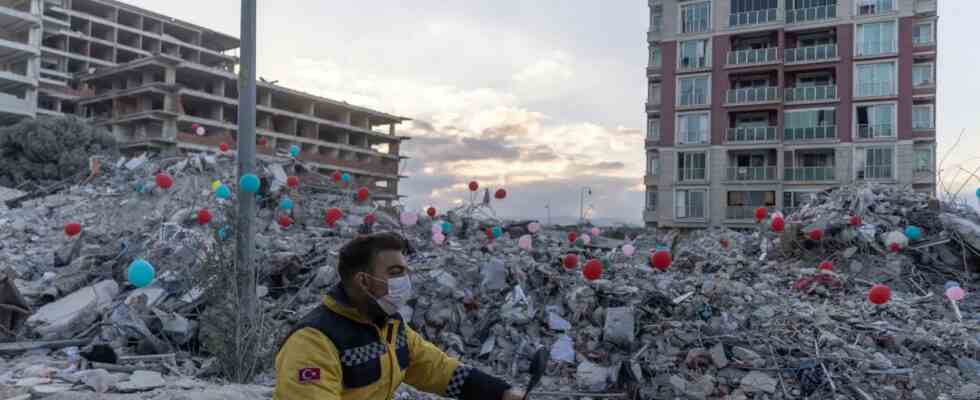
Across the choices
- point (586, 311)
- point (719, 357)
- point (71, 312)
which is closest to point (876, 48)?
point (586, 311)

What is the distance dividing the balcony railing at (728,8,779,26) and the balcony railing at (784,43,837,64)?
6.78ft

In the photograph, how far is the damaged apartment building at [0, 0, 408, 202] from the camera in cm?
4578

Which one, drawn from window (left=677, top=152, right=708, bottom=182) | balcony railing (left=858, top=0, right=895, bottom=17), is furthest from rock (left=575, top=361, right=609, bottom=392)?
balcony railing (left=858, top=0, right=895, bottom=17)

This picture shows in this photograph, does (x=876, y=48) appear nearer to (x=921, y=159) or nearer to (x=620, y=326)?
(x=921, y=159)

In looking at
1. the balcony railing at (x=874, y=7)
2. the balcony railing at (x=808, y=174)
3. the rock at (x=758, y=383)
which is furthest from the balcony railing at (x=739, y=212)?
the rock at (x=758, y=383)

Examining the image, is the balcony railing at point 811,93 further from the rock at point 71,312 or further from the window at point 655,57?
the rock at point 71,312

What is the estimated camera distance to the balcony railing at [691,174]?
37.1 m

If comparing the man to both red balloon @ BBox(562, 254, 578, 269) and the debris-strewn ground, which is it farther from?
red balloon @ BBox(562, 254, 578, 269)

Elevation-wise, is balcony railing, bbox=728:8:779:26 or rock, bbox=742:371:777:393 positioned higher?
balcony railing, bbox=728:8:779:26

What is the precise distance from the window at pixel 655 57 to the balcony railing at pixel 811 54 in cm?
691

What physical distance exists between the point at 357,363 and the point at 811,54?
128ft

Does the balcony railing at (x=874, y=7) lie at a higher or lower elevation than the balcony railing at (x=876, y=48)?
higher

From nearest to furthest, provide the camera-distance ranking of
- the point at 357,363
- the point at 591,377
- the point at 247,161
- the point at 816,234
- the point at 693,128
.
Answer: the point at 357,363 < the point at 247,161 < the point at 591,377 < the point at 816,234 < the point at 693,128

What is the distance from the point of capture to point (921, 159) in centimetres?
3428
